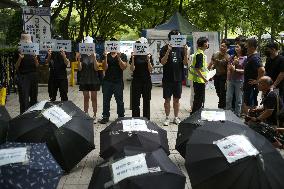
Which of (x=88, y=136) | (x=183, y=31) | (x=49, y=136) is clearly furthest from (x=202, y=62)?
(x=183, y=31)

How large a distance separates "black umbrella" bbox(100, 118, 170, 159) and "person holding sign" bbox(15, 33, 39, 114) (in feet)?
13.9

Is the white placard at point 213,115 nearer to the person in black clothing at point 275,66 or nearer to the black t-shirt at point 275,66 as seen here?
the person in black clothing at point 275,66

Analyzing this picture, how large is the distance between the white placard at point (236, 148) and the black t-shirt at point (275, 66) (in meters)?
4.63

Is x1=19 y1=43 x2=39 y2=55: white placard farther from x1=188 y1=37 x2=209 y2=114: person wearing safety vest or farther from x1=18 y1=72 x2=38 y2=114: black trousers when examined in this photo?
x1=188 y1=37 x2=209 y2=114: person wearing safety vest

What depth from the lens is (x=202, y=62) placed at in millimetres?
8469

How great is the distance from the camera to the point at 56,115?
484 centimetres

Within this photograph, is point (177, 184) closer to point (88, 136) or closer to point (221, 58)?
point (88, 136)

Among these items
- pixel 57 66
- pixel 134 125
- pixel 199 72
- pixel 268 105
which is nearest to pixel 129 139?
pixel 134 125

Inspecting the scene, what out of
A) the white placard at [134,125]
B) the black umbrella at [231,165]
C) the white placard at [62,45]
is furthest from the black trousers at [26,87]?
the black umbrella at [231,165]

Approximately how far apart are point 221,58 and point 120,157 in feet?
23.1

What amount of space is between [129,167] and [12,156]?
3.10 feet

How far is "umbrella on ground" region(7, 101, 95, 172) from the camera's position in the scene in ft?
15.2

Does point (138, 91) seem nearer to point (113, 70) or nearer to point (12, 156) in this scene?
point (113, 70)

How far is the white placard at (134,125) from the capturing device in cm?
448
